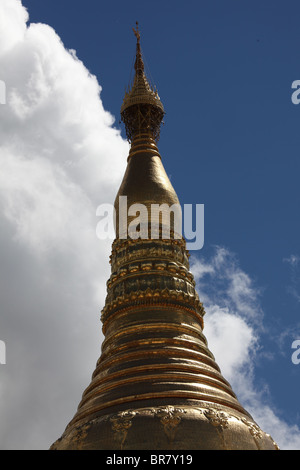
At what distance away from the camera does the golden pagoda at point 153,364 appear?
1006 cm

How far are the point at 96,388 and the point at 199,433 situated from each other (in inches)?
106

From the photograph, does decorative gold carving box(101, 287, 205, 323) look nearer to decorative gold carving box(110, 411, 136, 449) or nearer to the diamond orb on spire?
decorative gold carving box(110, 411, 136, 449)

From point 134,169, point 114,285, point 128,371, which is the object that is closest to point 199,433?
point 128,371

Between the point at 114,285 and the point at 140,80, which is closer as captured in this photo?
the point at 114,285

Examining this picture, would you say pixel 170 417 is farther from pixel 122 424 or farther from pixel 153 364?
pixel 153 364

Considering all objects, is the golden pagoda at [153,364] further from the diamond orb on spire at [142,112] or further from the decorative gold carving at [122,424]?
the diamond orb on spire at [142,112]

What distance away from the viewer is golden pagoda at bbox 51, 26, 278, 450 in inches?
396

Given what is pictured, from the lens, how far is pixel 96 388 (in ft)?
38.8

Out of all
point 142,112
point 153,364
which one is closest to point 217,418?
point 153,364

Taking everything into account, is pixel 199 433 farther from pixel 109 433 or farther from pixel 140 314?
pixel 140 314

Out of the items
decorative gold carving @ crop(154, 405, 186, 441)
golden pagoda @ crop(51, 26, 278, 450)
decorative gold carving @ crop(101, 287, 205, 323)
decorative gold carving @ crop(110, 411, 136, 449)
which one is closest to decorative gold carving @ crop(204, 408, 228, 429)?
golden pagoda @ crop(51, 26, 278, 450)
